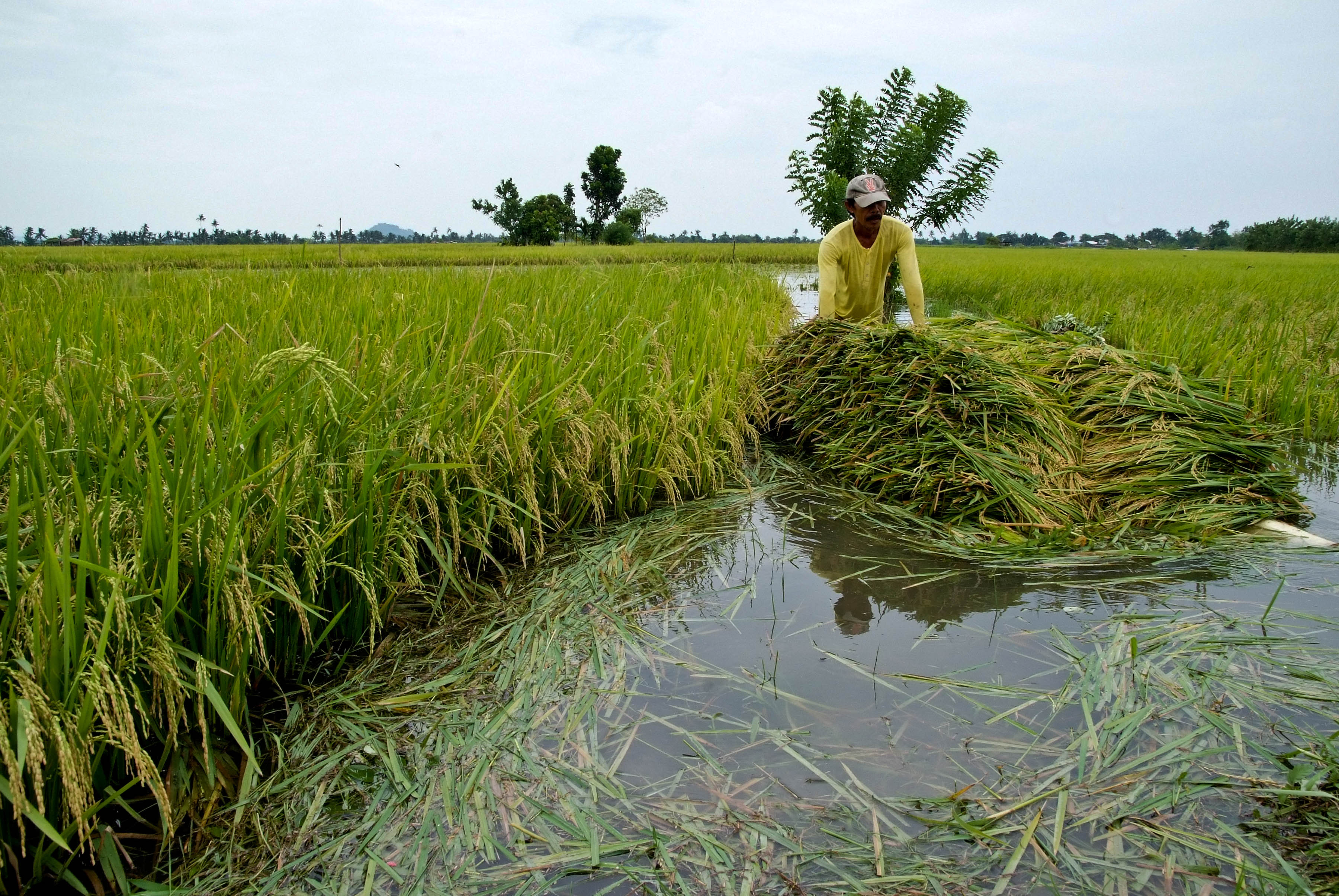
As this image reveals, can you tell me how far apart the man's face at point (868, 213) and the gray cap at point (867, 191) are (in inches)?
0.6

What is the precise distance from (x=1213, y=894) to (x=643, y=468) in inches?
79.6

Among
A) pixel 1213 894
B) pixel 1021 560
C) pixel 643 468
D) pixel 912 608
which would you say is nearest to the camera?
pixel 1213 894

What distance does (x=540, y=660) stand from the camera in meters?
1.93

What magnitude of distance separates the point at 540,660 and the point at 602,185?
166 ft

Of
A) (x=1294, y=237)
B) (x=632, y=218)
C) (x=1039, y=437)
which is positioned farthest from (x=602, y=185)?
(x=1039, y=437)

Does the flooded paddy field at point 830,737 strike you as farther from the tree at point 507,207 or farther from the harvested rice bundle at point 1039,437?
the tree at point 507,207

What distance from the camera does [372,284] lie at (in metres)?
4.47

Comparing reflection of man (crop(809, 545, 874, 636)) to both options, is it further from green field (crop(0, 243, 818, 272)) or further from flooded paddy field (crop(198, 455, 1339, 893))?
green field (crop(0, 243, 818, 272))

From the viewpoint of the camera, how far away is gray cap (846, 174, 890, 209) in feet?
13.3

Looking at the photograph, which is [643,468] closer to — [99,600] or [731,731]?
[731,731]

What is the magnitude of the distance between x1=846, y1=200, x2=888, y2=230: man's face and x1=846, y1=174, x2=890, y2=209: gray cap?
0.05 feet

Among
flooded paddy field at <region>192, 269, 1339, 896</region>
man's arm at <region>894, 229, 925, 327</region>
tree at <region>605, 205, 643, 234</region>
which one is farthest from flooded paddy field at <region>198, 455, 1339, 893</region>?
tree at <region>605, 205, 643, 234</region>

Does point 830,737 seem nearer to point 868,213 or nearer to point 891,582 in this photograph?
point 891,582

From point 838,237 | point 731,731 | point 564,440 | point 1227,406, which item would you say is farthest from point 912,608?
point 838,237
